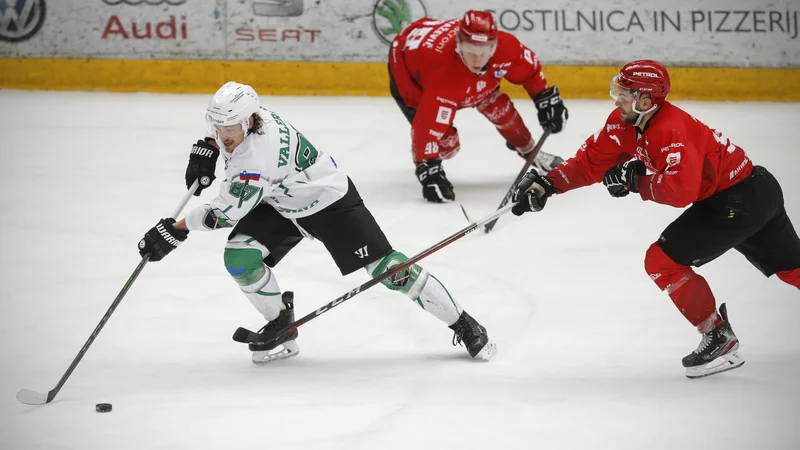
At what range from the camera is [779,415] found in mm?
3234

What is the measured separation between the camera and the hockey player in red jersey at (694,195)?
327cm

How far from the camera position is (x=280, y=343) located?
3713mm

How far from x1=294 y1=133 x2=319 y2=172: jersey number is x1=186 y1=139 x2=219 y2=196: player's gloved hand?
15.2 inches

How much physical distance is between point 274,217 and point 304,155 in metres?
0.26

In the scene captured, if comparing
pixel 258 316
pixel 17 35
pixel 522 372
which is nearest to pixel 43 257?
pixel 258 316

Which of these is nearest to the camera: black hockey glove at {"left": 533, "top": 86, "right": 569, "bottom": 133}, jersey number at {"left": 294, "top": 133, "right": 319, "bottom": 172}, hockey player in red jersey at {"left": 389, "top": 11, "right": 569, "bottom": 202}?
jersey number at {"left": 294, "top": 133, "right": 319, "bottom": 172}

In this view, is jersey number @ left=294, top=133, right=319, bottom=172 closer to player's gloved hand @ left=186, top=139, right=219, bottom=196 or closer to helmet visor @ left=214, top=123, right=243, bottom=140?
helmet visor @ left=214, top=123, right=243, bottom=140

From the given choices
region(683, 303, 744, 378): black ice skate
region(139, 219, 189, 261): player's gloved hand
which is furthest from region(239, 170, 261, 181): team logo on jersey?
region(683, 303, 744, 378): black ice skate

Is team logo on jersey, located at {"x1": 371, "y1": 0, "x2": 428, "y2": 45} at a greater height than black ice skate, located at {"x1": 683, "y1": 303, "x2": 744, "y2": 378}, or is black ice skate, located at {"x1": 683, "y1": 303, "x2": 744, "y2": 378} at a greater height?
black ice skate, located at {"x1": 683, "y1": 303, "x2": 744, "y2": 378}

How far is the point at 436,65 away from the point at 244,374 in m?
2.72

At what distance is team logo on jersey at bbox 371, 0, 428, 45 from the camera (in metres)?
8.05

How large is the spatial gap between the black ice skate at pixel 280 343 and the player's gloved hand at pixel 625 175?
126 cm

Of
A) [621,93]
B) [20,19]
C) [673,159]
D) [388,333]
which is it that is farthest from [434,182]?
[20,19]

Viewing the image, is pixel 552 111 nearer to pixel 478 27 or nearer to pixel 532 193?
pixel 478 27
